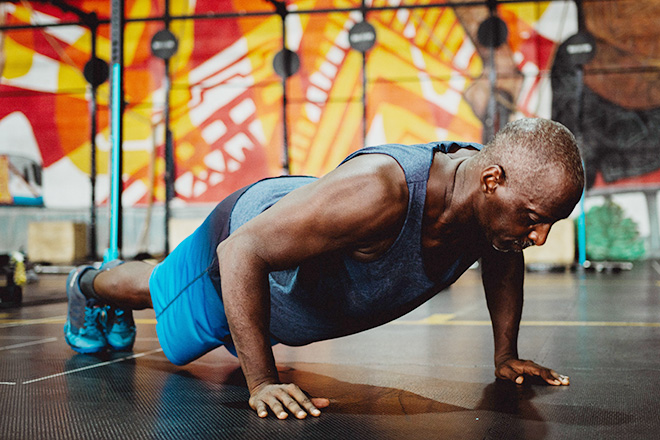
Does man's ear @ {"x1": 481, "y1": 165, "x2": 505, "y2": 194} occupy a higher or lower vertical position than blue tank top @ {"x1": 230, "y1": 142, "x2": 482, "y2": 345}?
higher

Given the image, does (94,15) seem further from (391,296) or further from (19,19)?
(391,296)

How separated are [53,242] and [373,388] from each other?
282 inches

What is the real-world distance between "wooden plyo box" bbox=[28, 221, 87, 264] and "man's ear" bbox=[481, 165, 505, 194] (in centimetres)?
732

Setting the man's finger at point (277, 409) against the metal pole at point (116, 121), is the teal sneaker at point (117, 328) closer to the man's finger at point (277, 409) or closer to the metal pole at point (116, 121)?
the metal pole at point (116, 121)

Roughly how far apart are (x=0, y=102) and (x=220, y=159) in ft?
10.7

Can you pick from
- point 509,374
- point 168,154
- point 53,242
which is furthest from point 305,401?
point 168,154

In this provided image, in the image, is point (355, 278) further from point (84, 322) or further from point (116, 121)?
point (116, 121)

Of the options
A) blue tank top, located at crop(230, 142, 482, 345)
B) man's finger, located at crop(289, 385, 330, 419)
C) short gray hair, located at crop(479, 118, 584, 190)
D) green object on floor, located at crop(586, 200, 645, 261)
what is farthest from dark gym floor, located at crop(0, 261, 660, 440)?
green object on floor, located at crop(586, 200, 645, 261)

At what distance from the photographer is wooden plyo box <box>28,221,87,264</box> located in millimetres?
7758

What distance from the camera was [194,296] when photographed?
156cm

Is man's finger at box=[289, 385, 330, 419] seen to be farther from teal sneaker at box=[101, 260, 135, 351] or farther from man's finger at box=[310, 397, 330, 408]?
teal sneaker at box=[101, 260, 135, 351]

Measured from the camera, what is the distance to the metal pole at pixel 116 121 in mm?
2812

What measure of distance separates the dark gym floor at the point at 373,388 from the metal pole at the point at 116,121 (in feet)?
1.58

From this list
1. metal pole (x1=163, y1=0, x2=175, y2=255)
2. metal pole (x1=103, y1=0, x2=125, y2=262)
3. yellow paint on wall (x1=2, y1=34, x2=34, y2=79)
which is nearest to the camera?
metal pole (x1=103, y1=0, x2=125, y2=262)
